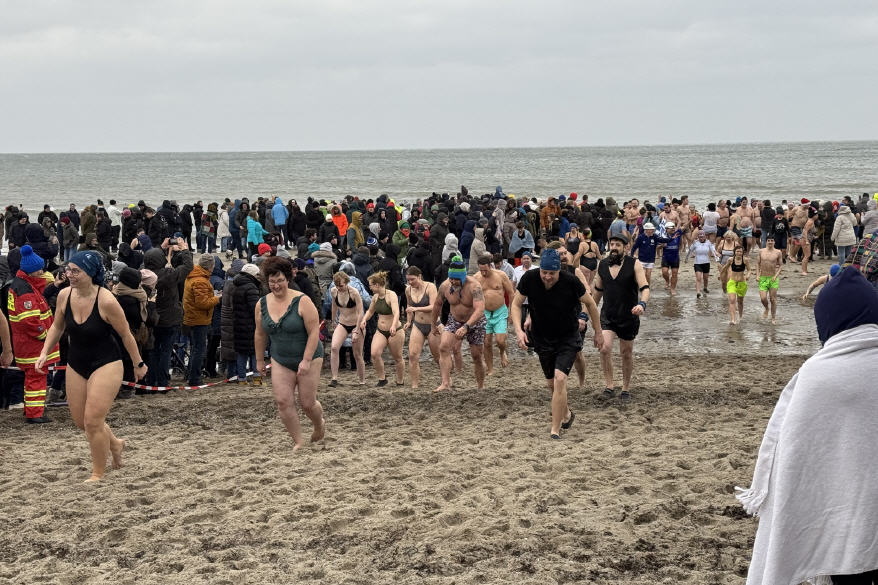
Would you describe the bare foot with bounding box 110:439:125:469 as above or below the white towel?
below

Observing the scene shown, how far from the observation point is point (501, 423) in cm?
899

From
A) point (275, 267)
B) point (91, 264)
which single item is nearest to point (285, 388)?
point (275, 267)

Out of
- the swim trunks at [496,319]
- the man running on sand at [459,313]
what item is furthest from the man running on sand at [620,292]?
the swim trunks at [496,319]

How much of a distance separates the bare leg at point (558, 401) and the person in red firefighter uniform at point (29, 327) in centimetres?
479

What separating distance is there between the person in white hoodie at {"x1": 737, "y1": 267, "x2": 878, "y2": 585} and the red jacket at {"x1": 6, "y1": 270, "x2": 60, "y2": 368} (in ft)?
24.7

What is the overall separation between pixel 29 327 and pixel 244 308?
2.63m

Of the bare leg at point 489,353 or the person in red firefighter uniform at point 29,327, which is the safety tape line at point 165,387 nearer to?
the person in red firefighter uniform at point 29,327

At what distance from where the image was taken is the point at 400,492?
671 centimetres

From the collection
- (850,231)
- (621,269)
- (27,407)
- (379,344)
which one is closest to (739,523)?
(621,269)

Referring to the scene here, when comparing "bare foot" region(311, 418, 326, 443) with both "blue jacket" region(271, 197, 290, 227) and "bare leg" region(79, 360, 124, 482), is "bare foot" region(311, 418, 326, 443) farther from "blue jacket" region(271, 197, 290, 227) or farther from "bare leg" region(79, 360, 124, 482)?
"blue jacket" region(271, 197, 290, 227)

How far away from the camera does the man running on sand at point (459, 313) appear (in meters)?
10.4

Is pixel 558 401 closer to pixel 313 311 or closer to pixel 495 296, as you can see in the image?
pixel 313 311

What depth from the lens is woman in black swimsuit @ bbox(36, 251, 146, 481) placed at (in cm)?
694

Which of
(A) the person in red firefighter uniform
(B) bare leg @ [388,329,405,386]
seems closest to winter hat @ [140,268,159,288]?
(A) the person in red firefighter uniform
